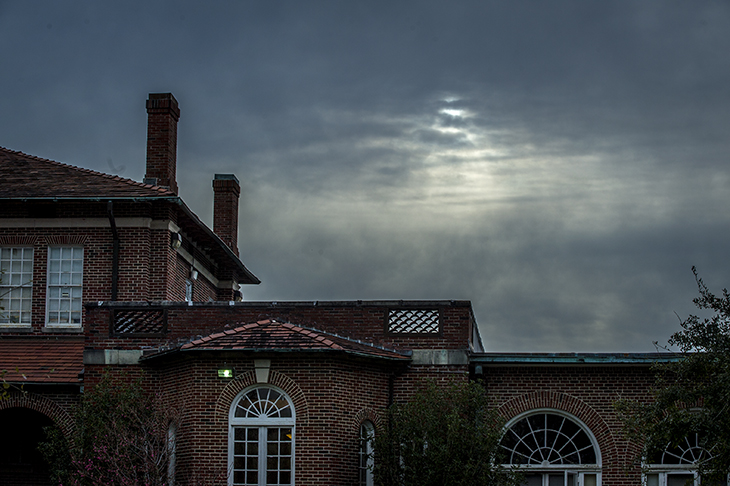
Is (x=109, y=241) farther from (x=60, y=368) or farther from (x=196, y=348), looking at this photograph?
(x=196, y=348)

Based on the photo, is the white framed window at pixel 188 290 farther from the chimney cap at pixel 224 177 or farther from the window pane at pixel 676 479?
the window pane at pixel 676 479

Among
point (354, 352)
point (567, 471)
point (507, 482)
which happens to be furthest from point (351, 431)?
point (567, 471)

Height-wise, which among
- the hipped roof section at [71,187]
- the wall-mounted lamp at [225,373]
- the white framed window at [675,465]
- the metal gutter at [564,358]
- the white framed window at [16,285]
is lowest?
the white framed window at [675,465]

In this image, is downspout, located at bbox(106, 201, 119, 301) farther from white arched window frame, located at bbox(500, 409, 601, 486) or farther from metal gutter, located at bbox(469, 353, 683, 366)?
white arched window frame, located at bbox(500, 409, 601, 486)

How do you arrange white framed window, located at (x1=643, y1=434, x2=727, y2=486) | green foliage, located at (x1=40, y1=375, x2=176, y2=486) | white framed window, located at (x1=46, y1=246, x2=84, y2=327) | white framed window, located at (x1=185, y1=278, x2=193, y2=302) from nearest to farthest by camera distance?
green foliage, located at (x1=40, y1=375, x2=176, y2=486), white framed window, located at (x1=643, y1=434, x2=727, y2=486), white framed window, located at (x1=46, y1=246, x2=84, y2=327), white framed window, located at (x1=185, y1=278, x2=193, y2=302)

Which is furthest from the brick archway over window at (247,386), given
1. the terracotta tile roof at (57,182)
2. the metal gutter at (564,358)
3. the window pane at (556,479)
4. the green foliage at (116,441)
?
the terracotta tile roof at (57,182)

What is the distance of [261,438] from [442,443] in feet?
11.5

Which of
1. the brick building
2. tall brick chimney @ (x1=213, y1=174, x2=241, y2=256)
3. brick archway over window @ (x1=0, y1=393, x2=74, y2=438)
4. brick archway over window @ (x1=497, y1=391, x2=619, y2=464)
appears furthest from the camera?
tall brick chimney @ (x1=213, y1=174, x2=241, y2=256)

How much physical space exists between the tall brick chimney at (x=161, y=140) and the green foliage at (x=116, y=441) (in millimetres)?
7719

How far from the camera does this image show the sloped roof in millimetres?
18516

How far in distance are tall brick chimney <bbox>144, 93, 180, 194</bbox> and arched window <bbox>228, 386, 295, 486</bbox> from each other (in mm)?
8915

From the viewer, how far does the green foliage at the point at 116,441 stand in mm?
17938

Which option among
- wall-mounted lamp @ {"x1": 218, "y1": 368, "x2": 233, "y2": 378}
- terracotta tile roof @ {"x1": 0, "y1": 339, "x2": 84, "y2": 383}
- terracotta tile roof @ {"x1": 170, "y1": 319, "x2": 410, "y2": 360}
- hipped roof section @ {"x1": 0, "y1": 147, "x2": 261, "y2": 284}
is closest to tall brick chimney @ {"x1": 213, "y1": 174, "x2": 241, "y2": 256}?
hipped roof section @ {"x1": 0, "y1": 147, "x2": 261, "y2": 284}

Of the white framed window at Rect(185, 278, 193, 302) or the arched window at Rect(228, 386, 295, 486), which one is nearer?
the arched window at Rect(228, 386, 295, 486)
